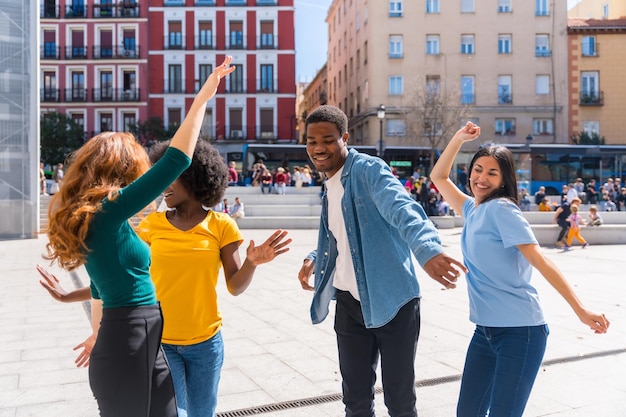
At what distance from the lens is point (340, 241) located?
2.94 meters

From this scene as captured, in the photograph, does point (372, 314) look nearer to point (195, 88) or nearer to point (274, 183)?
point (274, 183)

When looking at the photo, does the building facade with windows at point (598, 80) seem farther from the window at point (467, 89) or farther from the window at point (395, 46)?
the window at point (395, 46)

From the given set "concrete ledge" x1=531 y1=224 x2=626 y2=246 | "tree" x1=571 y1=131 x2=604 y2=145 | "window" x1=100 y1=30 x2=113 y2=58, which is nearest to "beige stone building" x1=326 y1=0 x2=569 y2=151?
"tree" x1=571 y1=131 x2=604 y2=145

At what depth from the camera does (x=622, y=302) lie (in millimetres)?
7859

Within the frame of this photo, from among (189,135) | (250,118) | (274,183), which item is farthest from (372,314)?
(250,118)

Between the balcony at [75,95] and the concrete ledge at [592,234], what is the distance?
133 ft

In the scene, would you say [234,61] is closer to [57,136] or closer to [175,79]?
[175,79]

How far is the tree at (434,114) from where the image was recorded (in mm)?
37781

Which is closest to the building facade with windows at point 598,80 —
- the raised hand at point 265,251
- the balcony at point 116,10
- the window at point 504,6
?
the window at point 504,6

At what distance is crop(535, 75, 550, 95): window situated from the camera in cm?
4066

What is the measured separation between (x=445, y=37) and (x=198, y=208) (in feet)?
136

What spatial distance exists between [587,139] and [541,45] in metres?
7.96

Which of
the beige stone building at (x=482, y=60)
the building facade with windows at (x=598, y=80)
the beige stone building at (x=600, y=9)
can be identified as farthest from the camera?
the beige stone building at (x=600, y=9)

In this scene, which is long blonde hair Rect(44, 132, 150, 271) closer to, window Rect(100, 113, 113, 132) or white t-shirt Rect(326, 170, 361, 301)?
white t-shirt Rect(326, 170, 361, 301)
